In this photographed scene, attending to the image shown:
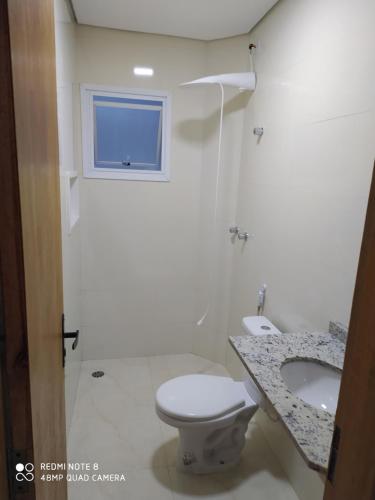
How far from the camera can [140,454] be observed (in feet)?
6.49

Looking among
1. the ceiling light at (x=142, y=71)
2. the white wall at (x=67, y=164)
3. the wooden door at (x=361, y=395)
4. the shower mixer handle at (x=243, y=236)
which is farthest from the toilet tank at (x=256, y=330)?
the ceiling light at (x=142, y=71)

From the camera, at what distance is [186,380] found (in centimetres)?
190

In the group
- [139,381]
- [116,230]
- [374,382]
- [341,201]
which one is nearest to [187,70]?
[116,230]

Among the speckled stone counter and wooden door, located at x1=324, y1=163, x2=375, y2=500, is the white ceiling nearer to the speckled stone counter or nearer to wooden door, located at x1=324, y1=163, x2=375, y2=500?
the speckled stone counter

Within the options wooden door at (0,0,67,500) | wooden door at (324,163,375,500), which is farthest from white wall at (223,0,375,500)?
wooden door at (0,0,67,500)

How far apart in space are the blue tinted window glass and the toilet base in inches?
78.6

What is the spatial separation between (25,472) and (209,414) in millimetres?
1126

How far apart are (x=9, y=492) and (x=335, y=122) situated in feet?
5.52

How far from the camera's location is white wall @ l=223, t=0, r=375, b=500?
1372 mm

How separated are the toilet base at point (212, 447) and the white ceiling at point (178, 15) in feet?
7.84

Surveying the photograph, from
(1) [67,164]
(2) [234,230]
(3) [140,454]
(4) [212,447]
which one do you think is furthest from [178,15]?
(3) [140,454]

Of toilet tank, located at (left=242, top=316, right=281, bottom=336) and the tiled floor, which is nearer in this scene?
the tiled floor

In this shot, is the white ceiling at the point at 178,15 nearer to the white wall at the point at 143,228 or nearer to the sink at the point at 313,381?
the white wall at the point at 143,228

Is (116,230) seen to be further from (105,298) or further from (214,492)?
(214,492)
